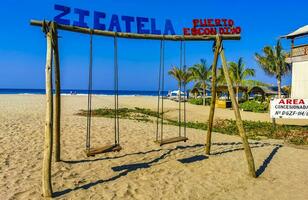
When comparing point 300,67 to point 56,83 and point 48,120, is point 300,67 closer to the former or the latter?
point 56,83

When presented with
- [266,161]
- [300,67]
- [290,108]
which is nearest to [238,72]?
[300,67]

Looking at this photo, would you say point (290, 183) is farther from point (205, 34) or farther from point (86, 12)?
point (86, 12)

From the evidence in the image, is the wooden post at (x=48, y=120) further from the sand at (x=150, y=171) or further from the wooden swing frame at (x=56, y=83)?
the sand at (x=150, y=171)

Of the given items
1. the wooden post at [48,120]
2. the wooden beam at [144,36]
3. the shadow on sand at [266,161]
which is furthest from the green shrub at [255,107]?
the wooden post at [48,120]

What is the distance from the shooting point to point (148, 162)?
28.2 ft

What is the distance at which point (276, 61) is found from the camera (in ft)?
140

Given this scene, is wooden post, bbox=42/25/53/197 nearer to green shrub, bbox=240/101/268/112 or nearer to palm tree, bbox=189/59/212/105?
green shrub, bbox=240/101/268/112

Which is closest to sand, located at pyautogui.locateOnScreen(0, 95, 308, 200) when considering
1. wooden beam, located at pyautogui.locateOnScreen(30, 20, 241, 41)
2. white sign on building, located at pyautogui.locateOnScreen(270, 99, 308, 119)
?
wooden beam, located at pyautogui.locateOnScreen(30, 20, 241, 41)

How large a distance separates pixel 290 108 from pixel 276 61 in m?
29.1

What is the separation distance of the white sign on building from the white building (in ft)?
24.1

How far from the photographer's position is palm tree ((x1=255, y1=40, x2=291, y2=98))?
140 ft

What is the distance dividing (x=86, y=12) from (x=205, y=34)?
3.60 meters

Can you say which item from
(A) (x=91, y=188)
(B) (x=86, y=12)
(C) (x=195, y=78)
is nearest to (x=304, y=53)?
(B) (x=86, y=12)

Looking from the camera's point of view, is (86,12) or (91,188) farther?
(86,12)
